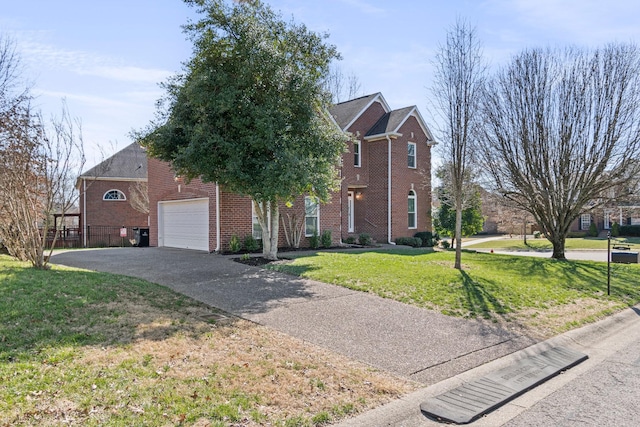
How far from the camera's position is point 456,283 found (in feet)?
31.7

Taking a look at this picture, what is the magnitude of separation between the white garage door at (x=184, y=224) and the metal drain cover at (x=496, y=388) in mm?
12471

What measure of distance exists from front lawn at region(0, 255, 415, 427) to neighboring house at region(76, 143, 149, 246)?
21819mm

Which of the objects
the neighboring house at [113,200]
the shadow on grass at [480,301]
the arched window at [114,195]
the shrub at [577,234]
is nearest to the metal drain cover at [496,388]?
the shadow on grass at [480,301]

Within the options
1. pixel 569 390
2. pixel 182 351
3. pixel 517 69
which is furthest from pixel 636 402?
pixel 517 69

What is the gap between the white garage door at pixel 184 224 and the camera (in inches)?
639

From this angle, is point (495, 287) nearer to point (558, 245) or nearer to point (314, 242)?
point (314, 242)

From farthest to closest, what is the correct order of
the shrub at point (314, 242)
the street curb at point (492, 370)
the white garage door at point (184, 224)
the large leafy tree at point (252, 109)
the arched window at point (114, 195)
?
the arched window at point (114, 195)
the shrub at point (314, 242)
the white garage door at point (184, 224)
the large leafy tree at point (252, 109)
the street curb at point (492, 370)

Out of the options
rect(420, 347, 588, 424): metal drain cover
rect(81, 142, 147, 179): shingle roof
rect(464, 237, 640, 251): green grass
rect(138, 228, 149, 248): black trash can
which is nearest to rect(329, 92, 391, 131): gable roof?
rect(138, 228, 149, 248): black trash can

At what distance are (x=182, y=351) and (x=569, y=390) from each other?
4394 millimetres

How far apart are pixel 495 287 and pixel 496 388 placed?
207 inches

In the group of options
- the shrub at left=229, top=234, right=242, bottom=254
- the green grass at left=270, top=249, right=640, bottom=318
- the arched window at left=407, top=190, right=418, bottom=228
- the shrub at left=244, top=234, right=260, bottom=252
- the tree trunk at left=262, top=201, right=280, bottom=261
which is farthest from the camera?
the arched window at left=407, top=190, right=418, bottom=228

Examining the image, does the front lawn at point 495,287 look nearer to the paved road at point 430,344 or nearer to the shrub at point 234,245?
the paved road at point 430,344

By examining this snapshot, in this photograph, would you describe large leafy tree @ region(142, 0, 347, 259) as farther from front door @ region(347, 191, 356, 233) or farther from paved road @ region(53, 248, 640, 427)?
front door @ region(347, 191, 356, 233)

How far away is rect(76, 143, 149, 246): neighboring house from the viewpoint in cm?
2667
